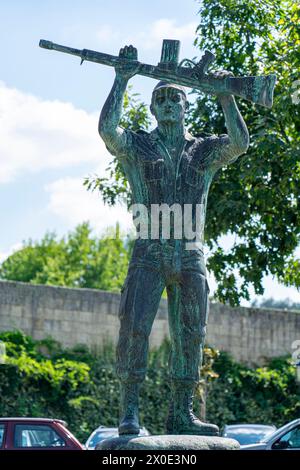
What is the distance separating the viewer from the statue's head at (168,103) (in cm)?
816

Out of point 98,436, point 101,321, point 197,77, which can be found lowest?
point 98,436

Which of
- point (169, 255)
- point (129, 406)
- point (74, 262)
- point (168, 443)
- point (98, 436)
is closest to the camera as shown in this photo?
point (168, 443)

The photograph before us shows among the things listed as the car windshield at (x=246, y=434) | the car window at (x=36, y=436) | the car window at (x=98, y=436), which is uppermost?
the car window at (x=36, y=436)

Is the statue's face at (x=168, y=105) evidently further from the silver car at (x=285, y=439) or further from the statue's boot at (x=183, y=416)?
the silver car at (x=285, y=439)

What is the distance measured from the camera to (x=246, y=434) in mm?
19766

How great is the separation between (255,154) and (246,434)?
6.70 metres

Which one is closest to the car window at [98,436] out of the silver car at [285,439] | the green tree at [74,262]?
the silver car at [285,439]

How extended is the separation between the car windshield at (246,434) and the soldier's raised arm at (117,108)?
11.7 metres

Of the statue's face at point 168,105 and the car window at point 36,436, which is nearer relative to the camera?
the statue's face at point 168,105

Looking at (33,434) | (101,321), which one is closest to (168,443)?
(33,434)

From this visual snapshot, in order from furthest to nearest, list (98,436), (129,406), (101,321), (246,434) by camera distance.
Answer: (101,321)
(246,434)
(98,436)
(129,406)

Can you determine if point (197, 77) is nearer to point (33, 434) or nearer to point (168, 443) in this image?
point (168, 443)

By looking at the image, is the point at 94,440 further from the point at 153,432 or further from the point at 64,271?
the point at 64,271
